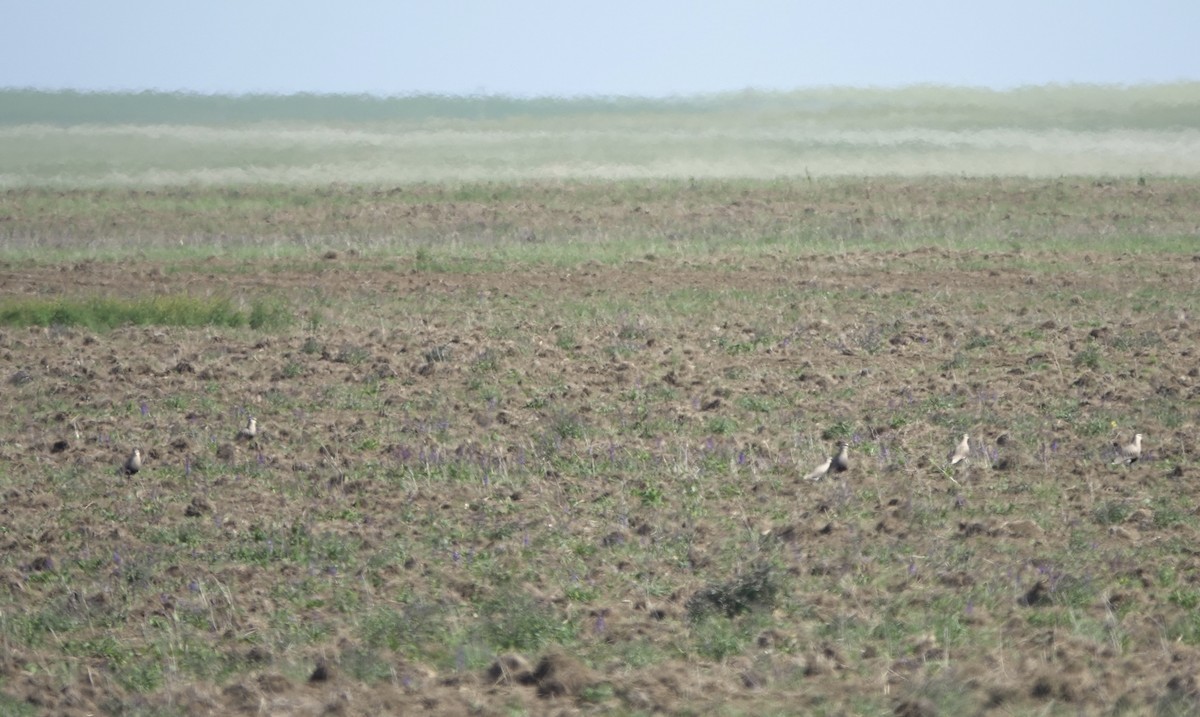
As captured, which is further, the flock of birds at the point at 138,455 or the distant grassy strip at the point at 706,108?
the distant grassy strip at the point at 706,108

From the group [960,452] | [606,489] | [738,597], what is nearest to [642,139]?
[960,452]

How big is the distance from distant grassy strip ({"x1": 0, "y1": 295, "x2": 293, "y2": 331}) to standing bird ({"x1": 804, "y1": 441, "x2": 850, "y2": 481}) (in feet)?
28.0

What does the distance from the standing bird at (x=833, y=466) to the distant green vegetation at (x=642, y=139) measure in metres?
30.7

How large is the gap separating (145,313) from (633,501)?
977 centimetres

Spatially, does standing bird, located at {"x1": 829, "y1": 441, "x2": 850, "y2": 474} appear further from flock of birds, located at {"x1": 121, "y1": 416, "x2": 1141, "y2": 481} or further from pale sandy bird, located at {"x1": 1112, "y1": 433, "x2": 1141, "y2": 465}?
pale sandy bird, located at {"x1": 1112, "y1": 433, "x2": 1141, "y2": 465}

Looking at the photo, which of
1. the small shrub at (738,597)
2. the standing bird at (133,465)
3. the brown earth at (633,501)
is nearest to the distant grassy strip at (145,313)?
the brown earth at (633,501)

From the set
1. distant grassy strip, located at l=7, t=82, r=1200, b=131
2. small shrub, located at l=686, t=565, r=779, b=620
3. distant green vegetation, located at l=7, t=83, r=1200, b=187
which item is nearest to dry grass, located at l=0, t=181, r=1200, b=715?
small shrub, located at l=686, t=565, r=779, b=620

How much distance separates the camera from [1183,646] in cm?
693

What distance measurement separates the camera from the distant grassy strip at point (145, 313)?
56.9 feet

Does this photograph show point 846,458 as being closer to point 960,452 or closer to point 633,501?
point 960,452

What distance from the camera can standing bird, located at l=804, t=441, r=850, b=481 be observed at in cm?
1010

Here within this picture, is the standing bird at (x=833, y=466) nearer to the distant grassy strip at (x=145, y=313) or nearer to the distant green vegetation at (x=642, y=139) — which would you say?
the distant grassy strip at (x=145, y=313)

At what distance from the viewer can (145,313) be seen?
17672mm

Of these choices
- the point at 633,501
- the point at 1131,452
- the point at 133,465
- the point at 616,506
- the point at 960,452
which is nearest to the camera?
the point at 616,506
